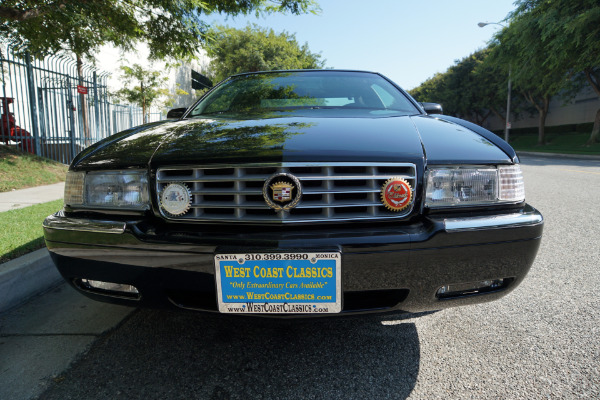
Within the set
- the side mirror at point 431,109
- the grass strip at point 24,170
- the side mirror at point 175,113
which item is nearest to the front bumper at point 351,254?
the side mirror at point 431,109

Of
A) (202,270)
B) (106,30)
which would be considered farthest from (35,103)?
(202,270)

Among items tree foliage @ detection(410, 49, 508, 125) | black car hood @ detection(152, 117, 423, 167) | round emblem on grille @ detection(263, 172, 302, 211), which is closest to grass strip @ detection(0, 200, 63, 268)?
black car hood @ detection(152, 117, 423, 167)

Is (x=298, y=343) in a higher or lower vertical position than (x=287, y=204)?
lower

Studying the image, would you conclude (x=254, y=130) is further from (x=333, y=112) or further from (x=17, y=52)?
(x=17, y=52)

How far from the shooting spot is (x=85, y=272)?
1595 millimetres

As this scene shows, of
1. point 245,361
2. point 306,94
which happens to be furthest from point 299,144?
point 306,94

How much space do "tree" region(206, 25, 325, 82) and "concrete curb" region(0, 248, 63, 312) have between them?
2084 centimetres

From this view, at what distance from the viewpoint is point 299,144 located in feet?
5.12

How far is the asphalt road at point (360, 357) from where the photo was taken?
4.89 ft

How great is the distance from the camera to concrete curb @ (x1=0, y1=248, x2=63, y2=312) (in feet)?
7.50

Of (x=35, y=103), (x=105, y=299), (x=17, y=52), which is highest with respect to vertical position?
(x=17, y=52)

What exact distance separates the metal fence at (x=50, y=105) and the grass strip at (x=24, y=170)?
49cm

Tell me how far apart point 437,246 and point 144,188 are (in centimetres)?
118

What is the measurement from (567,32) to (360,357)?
2058 cm
